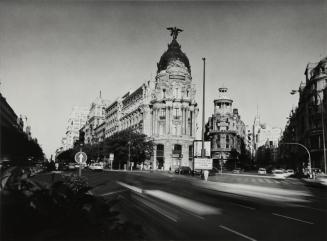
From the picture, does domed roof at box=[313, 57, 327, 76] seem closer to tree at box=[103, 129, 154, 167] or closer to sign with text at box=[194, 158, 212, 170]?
tree at box=[103, 129, 154, 167]

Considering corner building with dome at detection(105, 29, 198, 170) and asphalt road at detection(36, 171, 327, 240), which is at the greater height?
corner building with dome at detection(105, 29, 198, 170)

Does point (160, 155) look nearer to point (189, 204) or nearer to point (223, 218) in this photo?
point (189, 204)

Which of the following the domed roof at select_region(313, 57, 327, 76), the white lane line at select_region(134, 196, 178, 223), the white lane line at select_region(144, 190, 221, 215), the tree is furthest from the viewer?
the tree

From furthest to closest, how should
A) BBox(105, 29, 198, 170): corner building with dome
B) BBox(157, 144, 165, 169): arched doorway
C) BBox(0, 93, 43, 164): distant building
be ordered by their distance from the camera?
BBox(105, 29, 198, 170): corner building with dome
BBox(157, 144, 165, 169): arched doorway
BBox(0, 93, 43, 164): distant building

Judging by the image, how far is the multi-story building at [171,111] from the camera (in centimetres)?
9631

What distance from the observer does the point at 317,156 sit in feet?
248

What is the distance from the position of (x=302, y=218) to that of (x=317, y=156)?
67907 millimetres

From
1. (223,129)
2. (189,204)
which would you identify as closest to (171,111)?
(223,129)

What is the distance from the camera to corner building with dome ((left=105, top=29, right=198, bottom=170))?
9631 cm

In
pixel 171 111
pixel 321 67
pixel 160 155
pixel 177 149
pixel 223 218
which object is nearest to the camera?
pixel 223 218

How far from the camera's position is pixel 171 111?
326 ft

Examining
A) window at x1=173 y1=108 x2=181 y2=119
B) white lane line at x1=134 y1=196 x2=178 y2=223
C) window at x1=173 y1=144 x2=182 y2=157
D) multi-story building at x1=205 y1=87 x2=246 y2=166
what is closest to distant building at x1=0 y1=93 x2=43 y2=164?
white lane line at x1=134 y1=196 x2=178 y2=223

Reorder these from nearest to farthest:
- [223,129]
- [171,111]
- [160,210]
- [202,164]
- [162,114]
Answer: [160,210], [202,164], [171,111], [162,114], [223,129]

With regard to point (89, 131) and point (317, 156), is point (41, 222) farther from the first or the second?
point (89, 131)
